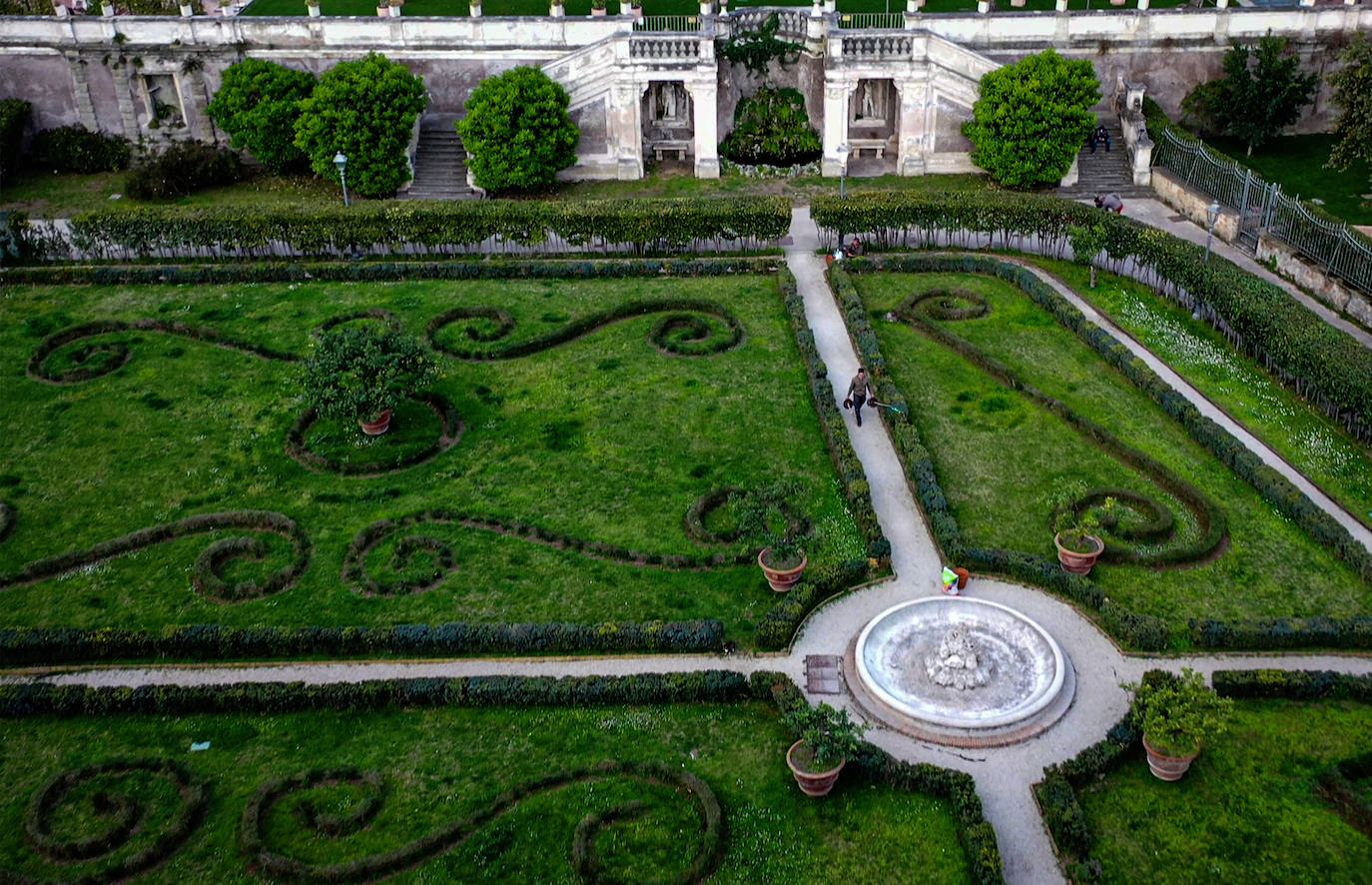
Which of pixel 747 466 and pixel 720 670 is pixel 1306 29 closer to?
pixel 747 466

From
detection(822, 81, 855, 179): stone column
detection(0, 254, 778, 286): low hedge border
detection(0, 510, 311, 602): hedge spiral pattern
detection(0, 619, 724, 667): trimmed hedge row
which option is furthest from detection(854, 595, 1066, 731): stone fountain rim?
detection(822, 81, 855, 179): stone column

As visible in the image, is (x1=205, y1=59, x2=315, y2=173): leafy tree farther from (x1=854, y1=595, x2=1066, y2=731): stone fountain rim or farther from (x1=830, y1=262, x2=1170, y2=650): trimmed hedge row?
(x1=854, y1=595, x2=1066, y2=731): stone fountain rim

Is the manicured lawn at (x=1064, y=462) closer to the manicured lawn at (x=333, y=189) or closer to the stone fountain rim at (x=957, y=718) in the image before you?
the stone fountain rim at (x=957, y=718)

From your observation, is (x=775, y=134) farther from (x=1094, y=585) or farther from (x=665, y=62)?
(x=1094, y=585)

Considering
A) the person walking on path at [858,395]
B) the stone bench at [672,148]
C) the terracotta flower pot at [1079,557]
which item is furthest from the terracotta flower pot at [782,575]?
the stone bench at [672,148]

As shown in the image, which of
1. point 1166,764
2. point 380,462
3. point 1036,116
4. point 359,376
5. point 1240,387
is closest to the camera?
point 1166,764

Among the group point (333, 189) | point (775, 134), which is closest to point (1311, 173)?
point (775, 134)

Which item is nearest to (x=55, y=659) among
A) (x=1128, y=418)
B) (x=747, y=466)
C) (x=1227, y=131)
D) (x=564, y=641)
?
(x=564, y=641)
